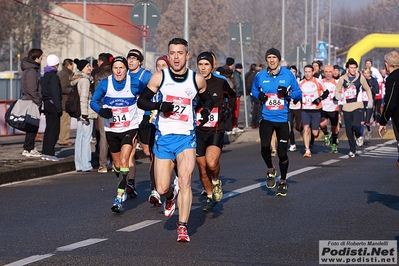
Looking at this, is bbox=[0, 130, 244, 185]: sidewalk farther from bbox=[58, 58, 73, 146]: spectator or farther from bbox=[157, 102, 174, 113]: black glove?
bbox=[157, 102, 174, 113]: black glove

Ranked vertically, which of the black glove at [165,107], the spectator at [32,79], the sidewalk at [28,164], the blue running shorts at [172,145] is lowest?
the sidewalk at [28,164]

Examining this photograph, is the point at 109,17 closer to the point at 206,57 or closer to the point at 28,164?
the point at 28,164

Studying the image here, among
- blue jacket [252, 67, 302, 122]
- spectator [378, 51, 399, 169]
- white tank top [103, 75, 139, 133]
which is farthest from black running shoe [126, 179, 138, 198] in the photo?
spectator [378, 51, 399, 169]

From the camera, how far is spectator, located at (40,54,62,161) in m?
18.4

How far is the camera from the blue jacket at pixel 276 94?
14.2 meters

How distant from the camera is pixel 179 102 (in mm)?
10047

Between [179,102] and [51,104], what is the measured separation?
29.4 ft

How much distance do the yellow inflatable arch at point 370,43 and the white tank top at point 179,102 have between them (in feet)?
132

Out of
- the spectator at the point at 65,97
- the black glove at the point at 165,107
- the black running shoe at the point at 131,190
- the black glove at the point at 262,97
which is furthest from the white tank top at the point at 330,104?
the black glove at the point at 165,107

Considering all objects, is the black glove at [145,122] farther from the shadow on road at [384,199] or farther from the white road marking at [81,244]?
the white road marking at [81,244]

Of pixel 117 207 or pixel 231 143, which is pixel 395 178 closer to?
pixel 117 207

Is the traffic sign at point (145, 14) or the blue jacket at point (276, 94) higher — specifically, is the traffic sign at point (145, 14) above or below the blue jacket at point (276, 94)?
above

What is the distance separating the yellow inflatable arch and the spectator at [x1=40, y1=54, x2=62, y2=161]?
32.5 meters

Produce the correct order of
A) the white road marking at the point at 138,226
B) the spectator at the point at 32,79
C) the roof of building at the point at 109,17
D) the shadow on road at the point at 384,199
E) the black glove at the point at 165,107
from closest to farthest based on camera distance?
the black glove at the point at 165,107
the white road marking at the point at 138,226
the shadow on road at the point at 384,199
the spectator at the point at 32,79
the roof of building at the point at 109,17
